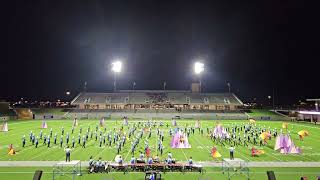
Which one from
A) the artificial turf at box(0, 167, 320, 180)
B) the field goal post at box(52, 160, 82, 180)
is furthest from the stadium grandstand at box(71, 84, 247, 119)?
the field goal post at box(52, 160, 82, 180)

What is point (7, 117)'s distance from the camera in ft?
214

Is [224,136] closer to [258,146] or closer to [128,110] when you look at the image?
[258,146]

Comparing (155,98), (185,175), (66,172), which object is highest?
(155,98)

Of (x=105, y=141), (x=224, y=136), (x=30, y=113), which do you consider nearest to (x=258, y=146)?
(x=224, y=136)

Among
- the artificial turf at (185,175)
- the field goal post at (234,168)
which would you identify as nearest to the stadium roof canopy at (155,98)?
the artificial turf at (185,175)

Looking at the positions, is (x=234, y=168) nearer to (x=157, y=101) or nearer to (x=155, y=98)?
(x=157, y=101)

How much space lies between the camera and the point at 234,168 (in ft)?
62.5

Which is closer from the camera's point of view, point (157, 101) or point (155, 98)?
point (157, 101)

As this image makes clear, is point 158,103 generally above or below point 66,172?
above

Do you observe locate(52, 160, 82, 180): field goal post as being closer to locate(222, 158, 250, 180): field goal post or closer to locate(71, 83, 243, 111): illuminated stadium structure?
locate(222, 158, 250, 180): field goal post

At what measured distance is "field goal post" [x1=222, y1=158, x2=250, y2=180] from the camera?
17781mm

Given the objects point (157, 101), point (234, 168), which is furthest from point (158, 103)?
point (234, 168)

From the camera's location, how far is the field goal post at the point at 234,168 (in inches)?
700

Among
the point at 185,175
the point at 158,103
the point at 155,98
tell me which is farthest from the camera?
the point at 155,98
